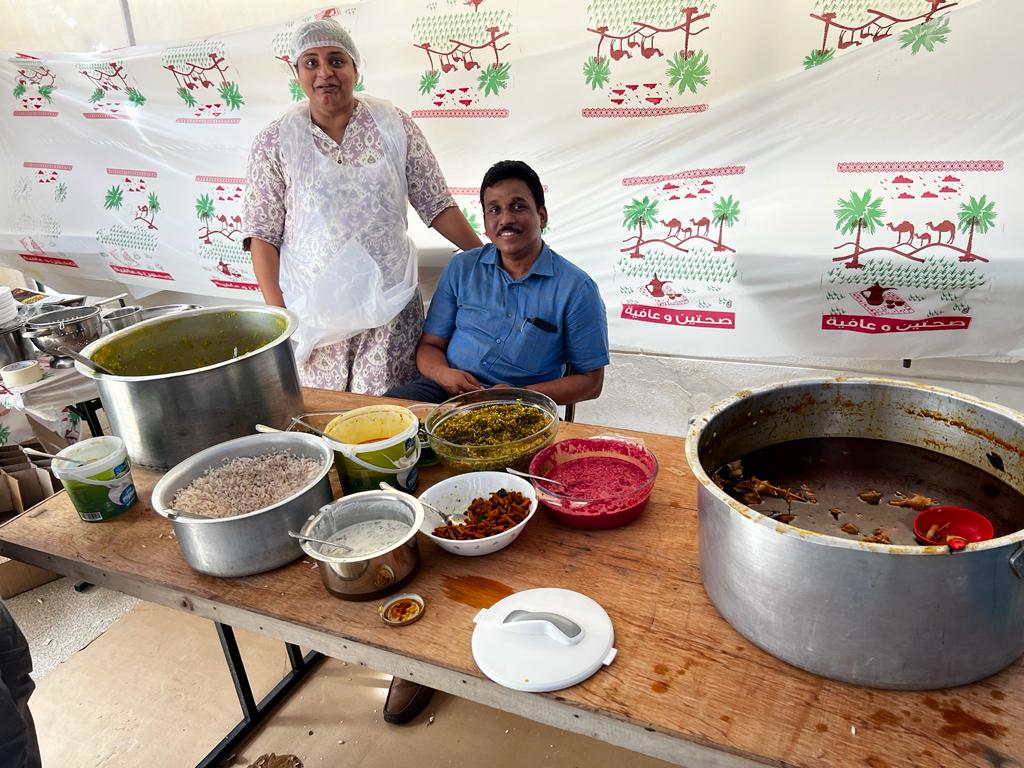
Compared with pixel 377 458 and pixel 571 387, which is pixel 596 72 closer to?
pixel 571 387

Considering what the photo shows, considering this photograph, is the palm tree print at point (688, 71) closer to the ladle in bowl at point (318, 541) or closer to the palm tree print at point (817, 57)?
the palm tree print at point (817, 57)

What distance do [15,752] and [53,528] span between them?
509mm

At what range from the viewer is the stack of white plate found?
246 cm

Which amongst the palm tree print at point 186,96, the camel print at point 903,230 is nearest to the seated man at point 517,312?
the camel print at point 903,230

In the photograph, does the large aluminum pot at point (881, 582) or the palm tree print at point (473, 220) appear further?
the palm tree print at point (473, 220)

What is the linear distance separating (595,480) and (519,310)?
928mm

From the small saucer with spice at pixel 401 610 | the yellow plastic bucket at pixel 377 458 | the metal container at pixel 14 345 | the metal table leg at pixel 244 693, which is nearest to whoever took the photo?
the small saucer with spice at pixel 401 610

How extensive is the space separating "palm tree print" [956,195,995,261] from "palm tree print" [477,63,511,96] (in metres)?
1.83

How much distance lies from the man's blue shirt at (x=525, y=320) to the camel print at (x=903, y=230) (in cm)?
115

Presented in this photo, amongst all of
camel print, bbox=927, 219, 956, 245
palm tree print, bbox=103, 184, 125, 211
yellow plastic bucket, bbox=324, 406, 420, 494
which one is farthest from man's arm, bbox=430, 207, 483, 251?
palm tree print, bbox=103, 184, 125, 211

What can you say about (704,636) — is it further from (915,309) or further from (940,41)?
(940,41)

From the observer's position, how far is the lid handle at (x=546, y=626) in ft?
3.10

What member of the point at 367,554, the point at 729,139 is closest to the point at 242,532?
the point at 367,554

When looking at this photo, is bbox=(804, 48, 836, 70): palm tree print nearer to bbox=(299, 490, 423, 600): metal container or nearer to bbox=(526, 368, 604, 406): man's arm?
bbox=(526, 368, 604, 406): man's arm
